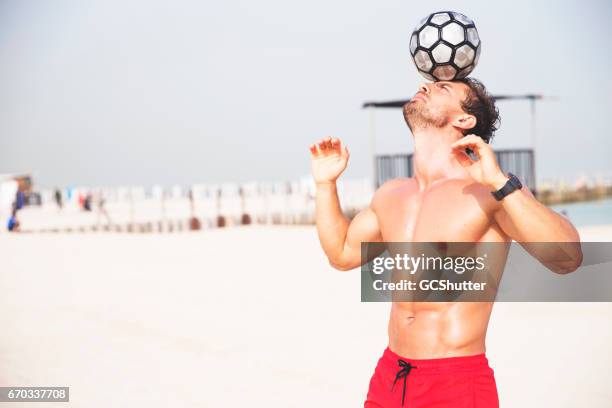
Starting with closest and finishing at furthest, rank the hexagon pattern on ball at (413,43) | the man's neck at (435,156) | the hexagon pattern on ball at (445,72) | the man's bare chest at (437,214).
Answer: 1. the man's bare chest at (437,214)
2. the man's neck at (435,156)
3. the hexagon pattern on ball at (445,72)
4. the hexagon pattern on ball at (413,43)

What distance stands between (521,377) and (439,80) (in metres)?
4.60

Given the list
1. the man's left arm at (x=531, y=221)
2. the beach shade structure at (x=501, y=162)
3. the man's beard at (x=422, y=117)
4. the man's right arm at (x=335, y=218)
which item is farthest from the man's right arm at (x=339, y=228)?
the beach shade structure at (x=501, y=162)

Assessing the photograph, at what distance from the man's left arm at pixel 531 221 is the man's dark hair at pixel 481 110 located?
0.31m

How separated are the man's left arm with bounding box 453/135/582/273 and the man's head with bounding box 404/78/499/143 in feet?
0.91

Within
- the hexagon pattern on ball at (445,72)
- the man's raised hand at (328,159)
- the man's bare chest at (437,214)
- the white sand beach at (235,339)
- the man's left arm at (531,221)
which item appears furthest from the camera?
the white sand beach at (235,339)

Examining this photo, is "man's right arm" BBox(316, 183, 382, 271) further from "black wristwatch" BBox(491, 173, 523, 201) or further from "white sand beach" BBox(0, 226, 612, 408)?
"white sand beach" BBox(0, 226, 612, 408)

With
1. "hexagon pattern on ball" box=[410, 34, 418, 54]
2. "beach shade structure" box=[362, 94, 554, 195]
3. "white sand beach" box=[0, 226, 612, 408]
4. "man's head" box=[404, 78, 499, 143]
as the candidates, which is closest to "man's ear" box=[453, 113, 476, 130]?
"man's head" box=[404, 78, 499, 143]

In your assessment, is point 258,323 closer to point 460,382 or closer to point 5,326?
point 5,326

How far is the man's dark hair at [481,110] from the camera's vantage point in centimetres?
288

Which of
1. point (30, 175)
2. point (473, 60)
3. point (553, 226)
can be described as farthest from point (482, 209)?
point (30, 175)

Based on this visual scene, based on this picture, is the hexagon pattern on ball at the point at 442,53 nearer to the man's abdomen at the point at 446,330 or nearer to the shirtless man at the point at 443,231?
the shirtless man at the point at 443,231

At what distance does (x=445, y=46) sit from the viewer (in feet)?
10.7

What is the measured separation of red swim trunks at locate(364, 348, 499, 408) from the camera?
110 inches

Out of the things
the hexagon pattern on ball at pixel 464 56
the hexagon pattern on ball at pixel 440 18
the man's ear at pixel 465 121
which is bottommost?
the man's ear at pixel 465 121
